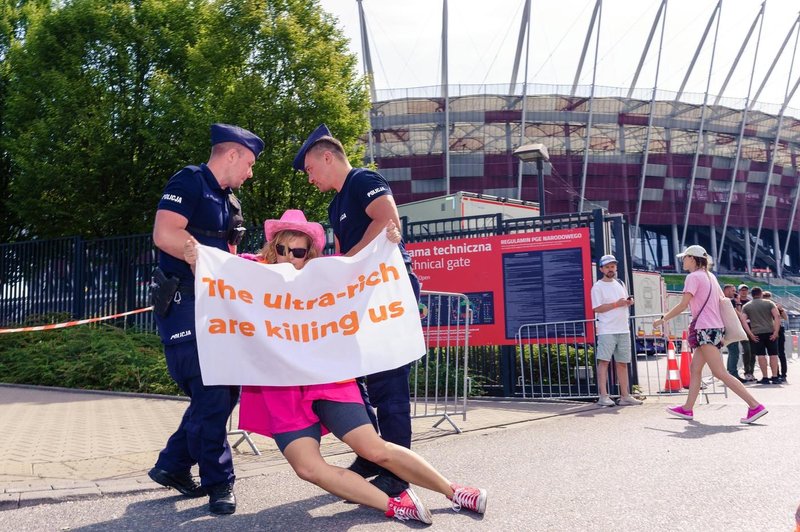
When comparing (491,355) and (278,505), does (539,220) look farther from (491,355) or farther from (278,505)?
(278,505)

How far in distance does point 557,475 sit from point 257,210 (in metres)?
14.3

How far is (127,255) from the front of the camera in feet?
50.3

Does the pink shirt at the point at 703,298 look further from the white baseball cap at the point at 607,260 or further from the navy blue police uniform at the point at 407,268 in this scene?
the navy blue police uniform at the point at 407,268

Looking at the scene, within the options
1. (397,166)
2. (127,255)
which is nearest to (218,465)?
(127,255)

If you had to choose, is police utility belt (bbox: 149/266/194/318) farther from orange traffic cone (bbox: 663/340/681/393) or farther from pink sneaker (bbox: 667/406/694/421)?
orange traffic cone (bbox: 663/340/681/393)

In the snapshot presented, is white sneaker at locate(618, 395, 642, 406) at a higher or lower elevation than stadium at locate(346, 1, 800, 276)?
lower

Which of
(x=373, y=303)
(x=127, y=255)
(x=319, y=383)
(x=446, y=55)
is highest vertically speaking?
(x=446, y=55)

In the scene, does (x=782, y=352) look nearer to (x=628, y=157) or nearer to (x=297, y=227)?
(x=297, y=227)

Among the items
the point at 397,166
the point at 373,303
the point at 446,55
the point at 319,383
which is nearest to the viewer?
the point at 319,383

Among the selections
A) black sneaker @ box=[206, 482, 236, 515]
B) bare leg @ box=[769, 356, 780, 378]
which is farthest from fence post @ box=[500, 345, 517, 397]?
black sneaker @ box=[206, 482, 236, 515]

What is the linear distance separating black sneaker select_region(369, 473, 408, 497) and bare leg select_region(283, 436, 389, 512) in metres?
0.50

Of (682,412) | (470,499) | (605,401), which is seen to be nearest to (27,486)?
(470,499)

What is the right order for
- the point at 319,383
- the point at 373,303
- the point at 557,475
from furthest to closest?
1. the point at 557,475
2. the point at 373,303
3. the point at 319,383

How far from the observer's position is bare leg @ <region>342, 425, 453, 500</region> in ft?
11.8
